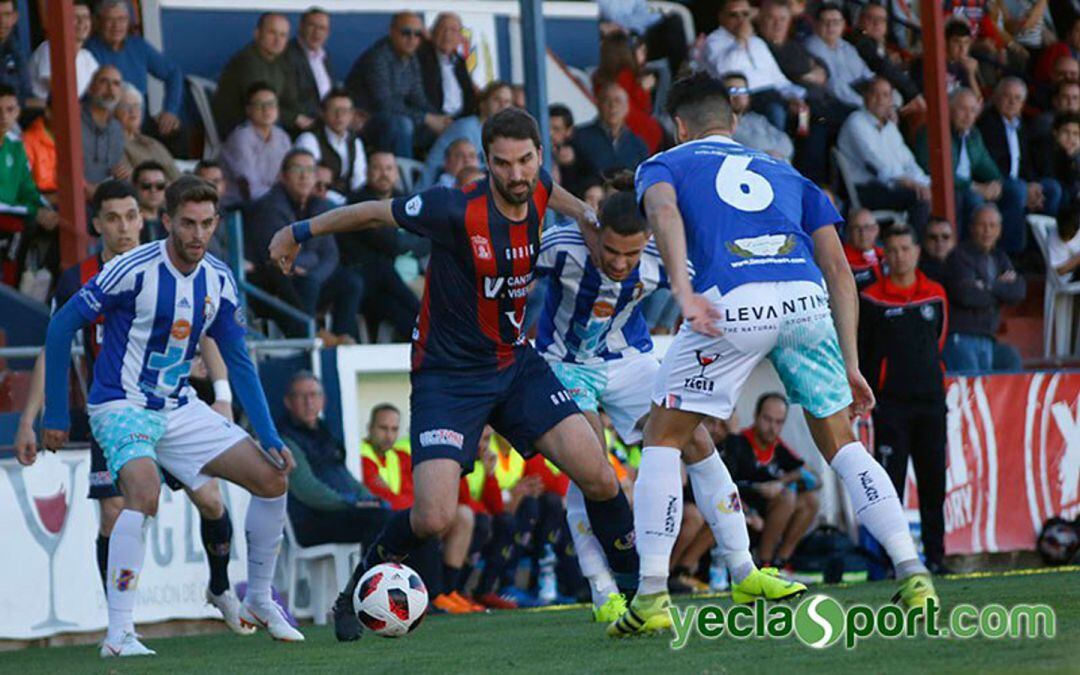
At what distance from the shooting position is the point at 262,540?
9.85 m

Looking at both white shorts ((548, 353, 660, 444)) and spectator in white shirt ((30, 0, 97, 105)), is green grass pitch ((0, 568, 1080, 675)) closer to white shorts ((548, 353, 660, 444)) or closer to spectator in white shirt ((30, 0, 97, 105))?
white shorts ((548, 353, 660, 444))

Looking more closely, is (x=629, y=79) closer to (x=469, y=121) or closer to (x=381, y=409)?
(x=469, y=121)

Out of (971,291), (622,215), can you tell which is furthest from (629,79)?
(622,215)

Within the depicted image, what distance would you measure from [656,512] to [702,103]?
1.61 meters

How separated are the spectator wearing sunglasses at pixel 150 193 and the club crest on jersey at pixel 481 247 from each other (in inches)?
187

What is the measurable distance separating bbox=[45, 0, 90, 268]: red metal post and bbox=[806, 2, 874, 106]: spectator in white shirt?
7.46 meters

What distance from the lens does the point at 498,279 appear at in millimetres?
8398

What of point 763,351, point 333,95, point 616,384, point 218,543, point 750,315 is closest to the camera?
point 750,315

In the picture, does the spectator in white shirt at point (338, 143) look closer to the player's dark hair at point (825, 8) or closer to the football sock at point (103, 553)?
the football sock at point (103, 553)

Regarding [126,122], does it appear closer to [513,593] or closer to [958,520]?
[513,593]

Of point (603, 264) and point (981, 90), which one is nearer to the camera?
point (603, 264)

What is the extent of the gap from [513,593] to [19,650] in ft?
11.8

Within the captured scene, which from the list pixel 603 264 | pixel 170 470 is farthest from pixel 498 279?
pixel 170 470

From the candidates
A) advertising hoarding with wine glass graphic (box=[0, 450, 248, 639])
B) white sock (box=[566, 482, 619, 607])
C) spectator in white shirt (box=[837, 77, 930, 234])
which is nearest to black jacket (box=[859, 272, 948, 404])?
spectator in white shirt (box=[837, 77, 930, 234])
